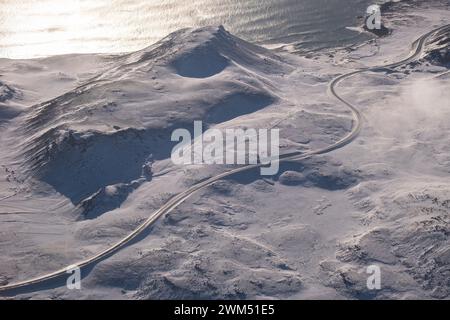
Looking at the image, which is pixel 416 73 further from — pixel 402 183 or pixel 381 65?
pixel 402 183

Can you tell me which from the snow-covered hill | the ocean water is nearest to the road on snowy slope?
the snow-covered hill

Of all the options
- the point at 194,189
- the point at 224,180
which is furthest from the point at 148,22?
the point at 194,189

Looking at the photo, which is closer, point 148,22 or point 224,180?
point 224,180

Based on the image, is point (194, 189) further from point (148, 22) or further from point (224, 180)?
point (148, 22)

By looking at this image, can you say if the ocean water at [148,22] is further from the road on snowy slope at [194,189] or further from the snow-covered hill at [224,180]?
the road on snowy slope at [194,189]

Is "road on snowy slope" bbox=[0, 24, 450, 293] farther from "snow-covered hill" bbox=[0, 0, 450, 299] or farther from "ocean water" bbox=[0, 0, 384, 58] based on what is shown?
"ocean water" bbox=[0, 0, 384, 58]

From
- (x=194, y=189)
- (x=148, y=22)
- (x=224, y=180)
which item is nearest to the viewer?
(x=194, y=189)

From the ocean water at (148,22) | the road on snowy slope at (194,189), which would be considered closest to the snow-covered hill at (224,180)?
the road on snowy slope at (194,189)

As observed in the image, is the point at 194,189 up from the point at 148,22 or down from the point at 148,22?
down

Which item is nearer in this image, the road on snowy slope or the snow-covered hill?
the snow-covered hill

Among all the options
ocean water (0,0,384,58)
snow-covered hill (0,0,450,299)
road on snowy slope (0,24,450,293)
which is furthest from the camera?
ocean water (0,0,384,58)
